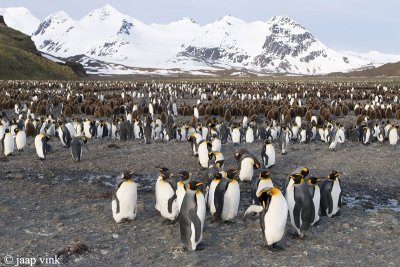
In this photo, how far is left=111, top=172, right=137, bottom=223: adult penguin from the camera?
7.66 meters

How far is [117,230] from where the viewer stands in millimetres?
7445

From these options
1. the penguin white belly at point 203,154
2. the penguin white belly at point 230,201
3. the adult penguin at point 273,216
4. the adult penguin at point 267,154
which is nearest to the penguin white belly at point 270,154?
the adult penguin at point 267,154

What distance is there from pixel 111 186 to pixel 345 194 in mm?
5485

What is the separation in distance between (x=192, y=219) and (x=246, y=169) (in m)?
4.27

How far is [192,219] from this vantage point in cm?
657

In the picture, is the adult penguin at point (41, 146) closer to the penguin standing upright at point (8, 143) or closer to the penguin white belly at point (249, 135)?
the penguin standing upright at point (8, 143)

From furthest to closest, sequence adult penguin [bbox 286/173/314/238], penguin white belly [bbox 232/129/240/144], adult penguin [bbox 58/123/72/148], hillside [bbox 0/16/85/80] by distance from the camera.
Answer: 1. hillside [bbox 0/16/85/80]
2. penguin white belly [bbox 232/129/240/144]
3. adult penguin [bbox 58/123/72/148]
4. adult penguin [bbox 286/173/314/238]

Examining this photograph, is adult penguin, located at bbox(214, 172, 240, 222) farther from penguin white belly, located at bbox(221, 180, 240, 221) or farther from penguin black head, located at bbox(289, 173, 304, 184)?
penguin black head, located at bbox(289, 173, 304, 184)

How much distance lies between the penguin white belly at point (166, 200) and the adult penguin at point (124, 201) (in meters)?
0.48

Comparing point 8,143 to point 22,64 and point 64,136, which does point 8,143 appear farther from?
point 22,64

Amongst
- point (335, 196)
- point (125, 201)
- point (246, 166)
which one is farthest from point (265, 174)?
point (246, 166)

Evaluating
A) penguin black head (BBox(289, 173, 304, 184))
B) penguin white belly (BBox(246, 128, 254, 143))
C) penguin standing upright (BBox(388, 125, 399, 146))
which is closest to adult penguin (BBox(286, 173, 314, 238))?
penguin black head (BBox(289, 173, 304, 184))

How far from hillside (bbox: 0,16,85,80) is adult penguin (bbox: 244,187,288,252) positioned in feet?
201

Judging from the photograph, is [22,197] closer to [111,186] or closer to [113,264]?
[111,186]
